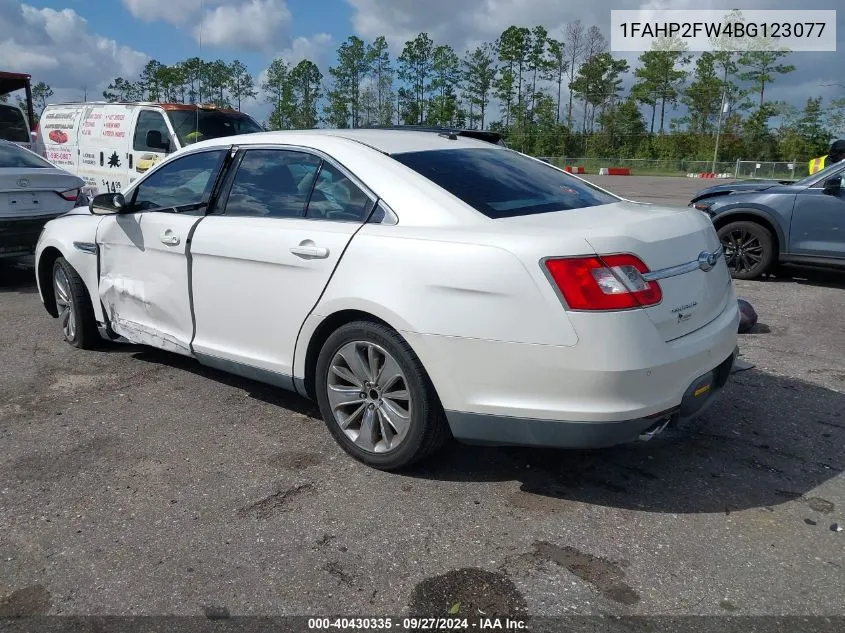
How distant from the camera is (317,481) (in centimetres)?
344

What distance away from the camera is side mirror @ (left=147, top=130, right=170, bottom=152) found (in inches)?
404

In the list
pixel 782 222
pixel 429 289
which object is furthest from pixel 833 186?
pixel 429 289

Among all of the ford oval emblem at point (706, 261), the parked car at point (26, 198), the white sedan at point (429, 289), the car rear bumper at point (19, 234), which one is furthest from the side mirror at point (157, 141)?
the ford oval emblem at point (706, 261)

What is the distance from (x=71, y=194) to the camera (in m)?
8.12

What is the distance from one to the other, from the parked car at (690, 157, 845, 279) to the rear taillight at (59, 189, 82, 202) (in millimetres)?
7356

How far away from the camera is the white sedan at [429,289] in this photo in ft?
9.38

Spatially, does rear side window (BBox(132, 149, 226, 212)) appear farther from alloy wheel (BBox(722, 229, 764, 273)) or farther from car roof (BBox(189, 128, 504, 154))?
alloy wheel (BBox(722, 229, 764, 273))

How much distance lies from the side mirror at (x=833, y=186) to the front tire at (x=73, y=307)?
7437 mm

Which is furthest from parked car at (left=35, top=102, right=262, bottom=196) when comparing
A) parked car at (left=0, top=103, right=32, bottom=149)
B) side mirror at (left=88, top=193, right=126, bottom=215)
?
side mirror at (left=88, top=193, right=126, bottom=215)

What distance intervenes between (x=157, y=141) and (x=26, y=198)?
295cm

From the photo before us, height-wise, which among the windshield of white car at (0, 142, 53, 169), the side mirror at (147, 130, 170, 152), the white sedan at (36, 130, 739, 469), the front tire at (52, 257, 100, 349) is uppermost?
the side mirror at (147, 130, 170, 152)

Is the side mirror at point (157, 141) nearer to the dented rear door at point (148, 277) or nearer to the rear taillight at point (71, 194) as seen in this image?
the rear taillight at point (71, 194)

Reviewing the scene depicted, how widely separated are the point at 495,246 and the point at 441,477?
121 centimetres

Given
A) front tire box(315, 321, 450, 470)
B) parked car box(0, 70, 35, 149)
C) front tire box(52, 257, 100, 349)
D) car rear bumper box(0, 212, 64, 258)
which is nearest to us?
front tire box(315, 321, 450, 470)
